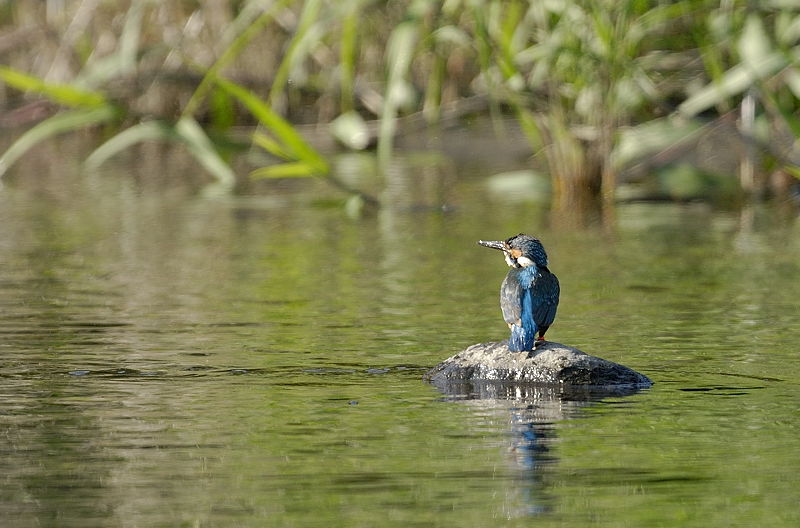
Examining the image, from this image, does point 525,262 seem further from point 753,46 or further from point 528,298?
point 753,46

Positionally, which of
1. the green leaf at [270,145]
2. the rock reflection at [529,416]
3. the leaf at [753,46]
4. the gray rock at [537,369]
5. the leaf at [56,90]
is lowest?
the rock reflection at [529,416]

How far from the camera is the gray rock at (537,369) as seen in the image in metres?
3.97

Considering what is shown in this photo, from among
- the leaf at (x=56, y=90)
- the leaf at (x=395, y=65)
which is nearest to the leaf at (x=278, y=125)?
the leaf at (x=395, y=65)

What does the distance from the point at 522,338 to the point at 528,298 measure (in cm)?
11

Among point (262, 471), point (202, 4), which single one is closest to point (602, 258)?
point (262, 471)

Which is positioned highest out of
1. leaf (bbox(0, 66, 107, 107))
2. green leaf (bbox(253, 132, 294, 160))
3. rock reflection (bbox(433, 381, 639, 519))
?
leaf (bbox(0, 66, 107, 107))

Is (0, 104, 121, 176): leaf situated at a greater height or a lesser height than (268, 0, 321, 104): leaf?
lesser

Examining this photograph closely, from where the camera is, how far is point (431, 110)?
330 inches

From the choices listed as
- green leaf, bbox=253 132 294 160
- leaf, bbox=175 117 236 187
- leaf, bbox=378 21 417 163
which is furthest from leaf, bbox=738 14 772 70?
leaf, bbox=175 117 236 187

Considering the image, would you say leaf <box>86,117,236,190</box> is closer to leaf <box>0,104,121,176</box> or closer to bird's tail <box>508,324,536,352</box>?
leaf <box>0,104,121,176</box>

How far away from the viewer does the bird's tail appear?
402cm

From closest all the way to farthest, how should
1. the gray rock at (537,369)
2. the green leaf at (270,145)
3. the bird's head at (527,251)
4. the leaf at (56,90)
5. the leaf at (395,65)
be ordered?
the gray rock at (537,369), the bird's head at (527,251), the leaf at (56,90), the green leaf at (270,145), the leaf at (395,65)

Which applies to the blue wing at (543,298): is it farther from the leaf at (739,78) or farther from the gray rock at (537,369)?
the leaf at (739,78)

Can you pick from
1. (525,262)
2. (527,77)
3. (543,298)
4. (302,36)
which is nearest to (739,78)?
(302,36)
